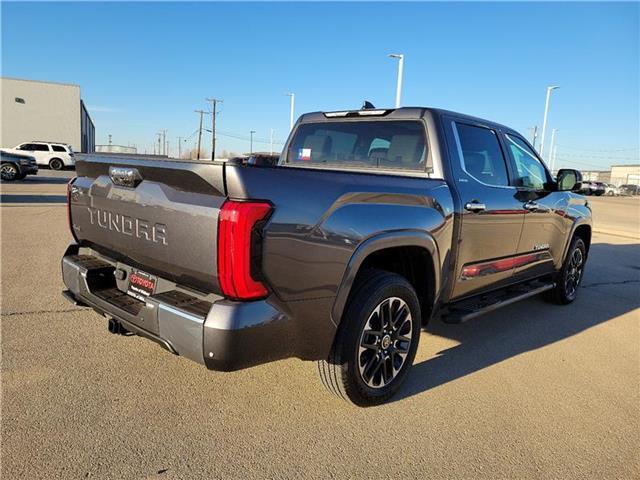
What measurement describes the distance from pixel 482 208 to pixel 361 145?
1.13 metres

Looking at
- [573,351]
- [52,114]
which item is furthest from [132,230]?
[52,114]

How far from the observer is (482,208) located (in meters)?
3.65

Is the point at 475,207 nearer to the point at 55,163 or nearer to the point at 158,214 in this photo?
the point at 158,214

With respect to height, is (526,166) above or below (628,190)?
above

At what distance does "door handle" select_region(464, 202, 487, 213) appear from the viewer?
11.5 feet

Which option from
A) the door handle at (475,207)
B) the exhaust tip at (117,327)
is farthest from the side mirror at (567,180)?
the exhaust tip at (117,327)

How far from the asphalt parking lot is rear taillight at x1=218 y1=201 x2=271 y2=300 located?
945 mm

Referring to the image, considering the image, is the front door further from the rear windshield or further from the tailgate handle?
the tailgate handle

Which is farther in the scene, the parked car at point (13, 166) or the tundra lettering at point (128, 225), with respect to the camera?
the parked car at point (13, 166)

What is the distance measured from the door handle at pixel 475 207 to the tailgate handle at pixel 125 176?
7.44 ft

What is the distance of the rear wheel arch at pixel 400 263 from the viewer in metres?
2.60

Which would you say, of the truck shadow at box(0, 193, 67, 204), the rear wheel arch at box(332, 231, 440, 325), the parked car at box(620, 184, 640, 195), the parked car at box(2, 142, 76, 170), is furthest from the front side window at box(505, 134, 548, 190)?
the parked car at box(620, 184, 640, 195)

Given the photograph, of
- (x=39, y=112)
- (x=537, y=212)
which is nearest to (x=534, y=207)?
(x=537, y=212)

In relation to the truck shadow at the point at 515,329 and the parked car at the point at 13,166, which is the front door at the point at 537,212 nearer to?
the truck shadow at the point at 515,329
